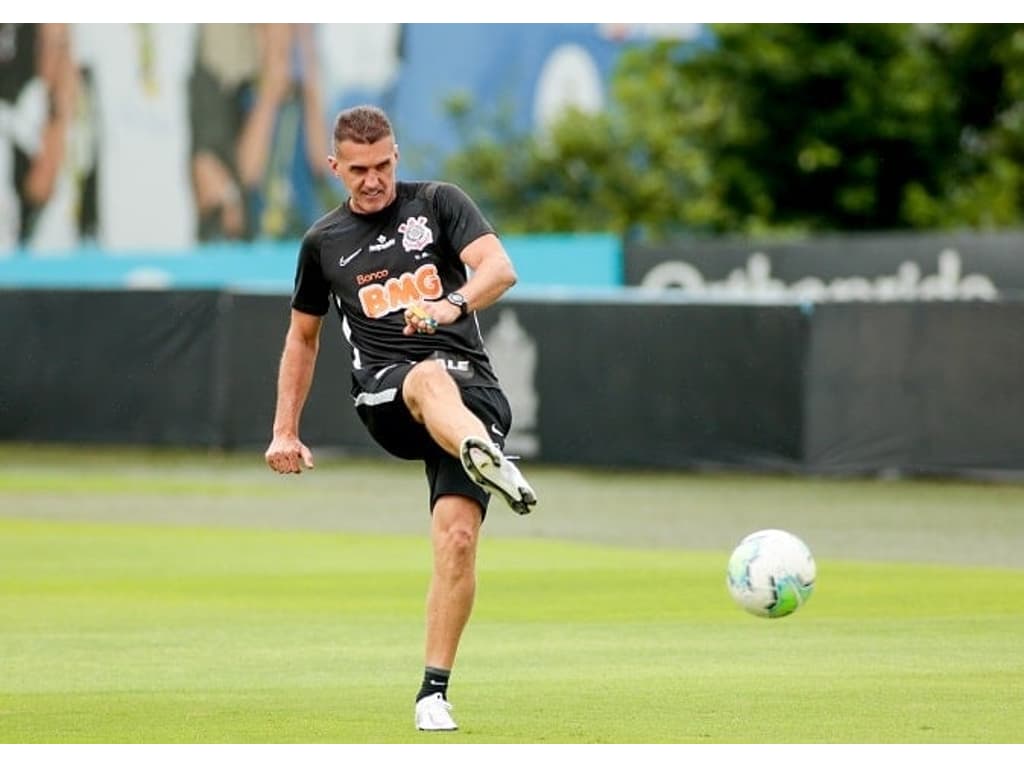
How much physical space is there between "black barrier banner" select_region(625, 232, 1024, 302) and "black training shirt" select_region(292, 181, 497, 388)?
1636 cm

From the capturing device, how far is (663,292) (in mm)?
26656

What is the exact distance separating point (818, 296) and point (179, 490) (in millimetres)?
8155

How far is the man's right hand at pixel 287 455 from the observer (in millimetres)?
9625

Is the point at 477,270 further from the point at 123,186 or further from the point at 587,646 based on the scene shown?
the point at 123,186

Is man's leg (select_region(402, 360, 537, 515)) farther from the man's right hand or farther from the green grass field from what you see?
the green grass field

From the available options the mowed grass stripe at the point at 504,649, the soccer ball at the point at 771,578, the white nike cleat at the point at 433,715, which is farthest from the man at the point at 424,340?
the soccer ball at the point at 771,578

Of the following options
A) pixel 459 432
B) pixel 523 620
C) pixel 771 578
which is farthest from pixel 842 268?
pixel 459 432

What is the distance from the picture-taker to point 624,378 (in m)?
26.4

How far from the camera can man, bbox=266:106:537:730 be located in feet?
29.4

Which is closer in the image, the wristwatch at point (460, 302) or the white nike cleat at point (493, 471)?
the white nike cleat at point (493, 471)

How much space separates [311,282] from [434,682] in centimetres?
172

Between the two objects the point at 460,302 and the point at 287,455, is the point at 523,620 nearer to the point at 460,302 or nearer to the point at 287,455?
the point at 287,455

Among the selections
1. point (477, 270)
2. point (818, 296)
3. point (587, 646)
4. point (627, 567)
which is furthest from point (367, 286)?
point (818, 296)

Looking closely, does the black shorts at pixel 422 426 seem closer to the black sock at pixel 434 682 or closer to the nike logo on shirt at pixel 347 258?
the nike logo on shirt at pixel 347 258
